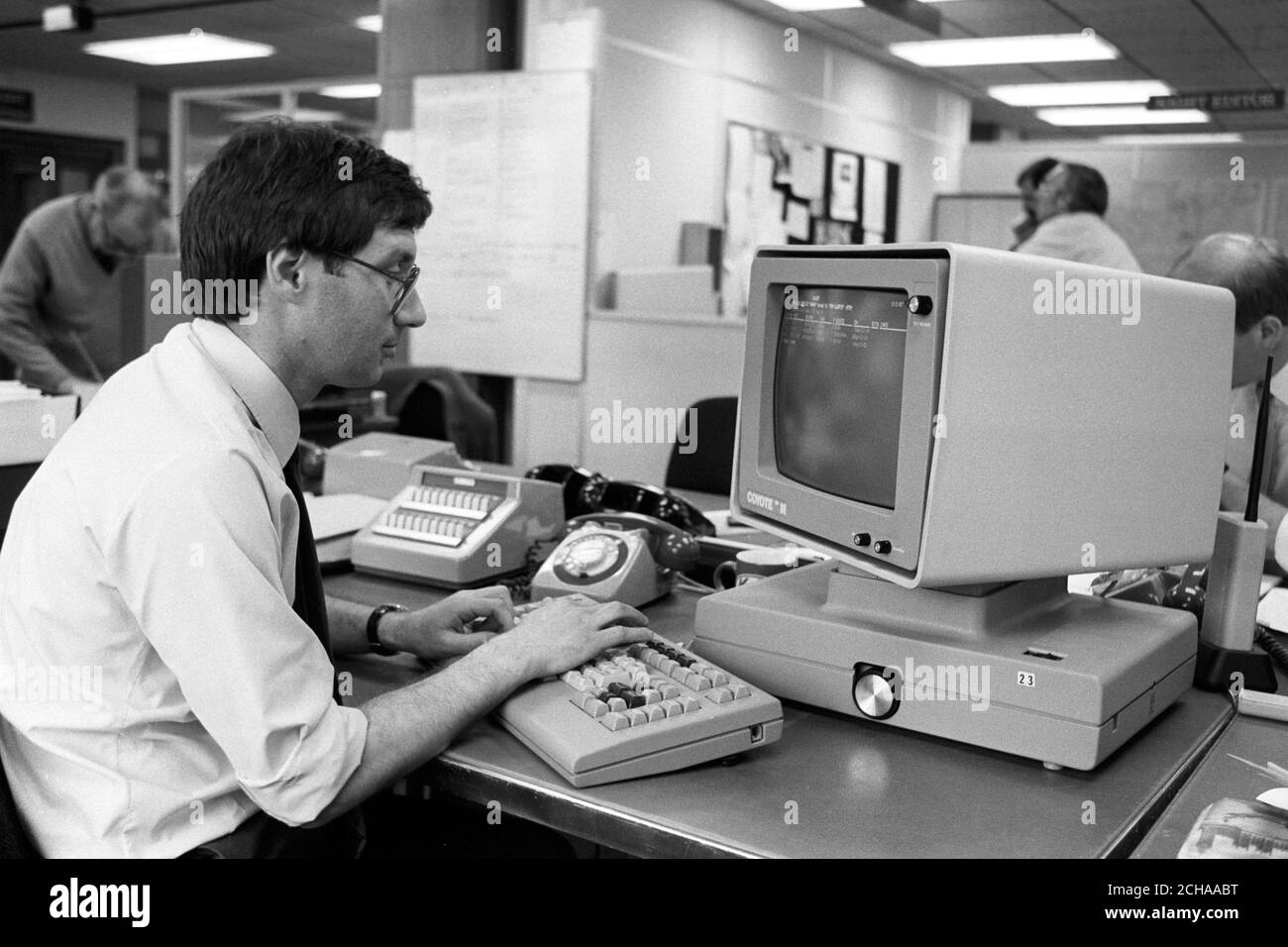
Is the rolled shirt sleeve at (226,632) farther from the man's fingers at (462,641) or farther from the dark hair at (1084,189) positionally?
the dark hair at (1084,189)

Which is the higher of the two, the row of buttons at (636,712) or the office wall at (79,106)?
the office wall at (79,106)

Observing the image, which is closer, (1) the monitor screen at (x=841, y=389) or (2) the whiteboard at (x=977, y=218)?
(1) the monitor screen at (x=841, y=389)

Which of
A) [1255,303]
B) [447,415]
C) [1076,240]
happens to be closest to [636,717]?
[1255,303]

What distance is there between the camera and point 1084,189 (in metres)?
4.75

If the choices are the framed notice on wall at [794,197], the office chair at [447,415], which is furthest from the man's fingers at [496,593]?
the framed notice on wall at [794,197]

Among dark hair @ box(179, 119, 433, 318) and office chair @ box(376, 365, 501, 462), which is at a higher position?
dark hair @ box(179, 119, 433, 318)

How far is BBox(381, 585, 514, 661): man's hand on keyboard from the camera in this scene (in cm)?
144

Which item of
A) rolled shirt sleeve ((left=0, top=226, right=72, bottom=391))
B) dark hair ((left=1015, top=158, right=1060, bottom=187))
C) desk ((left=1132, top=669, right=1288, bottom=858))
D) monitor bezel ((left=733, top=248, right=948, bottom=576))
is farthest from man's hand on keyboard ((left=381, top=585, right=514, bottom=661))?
dark hair ((left=1015, top=158, right=1060, bottom=187))

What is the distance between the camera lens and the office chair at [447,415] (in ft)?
14.4

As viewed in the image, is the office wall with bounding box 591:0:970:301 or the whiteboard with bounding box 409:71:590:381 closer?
the whiteboard with bounding box 409:71:590:381

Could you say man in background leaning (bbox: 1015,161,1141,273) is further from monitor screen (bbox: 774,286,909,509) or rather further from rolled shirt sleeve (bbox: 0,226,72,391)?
rolled shirt sleeve (bbox: 0,226,72,391)

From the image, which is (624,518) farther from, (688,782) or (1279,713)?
(1279,713)

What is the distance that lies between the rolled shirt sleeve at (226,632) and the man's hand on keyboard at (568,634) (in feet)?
0.77
